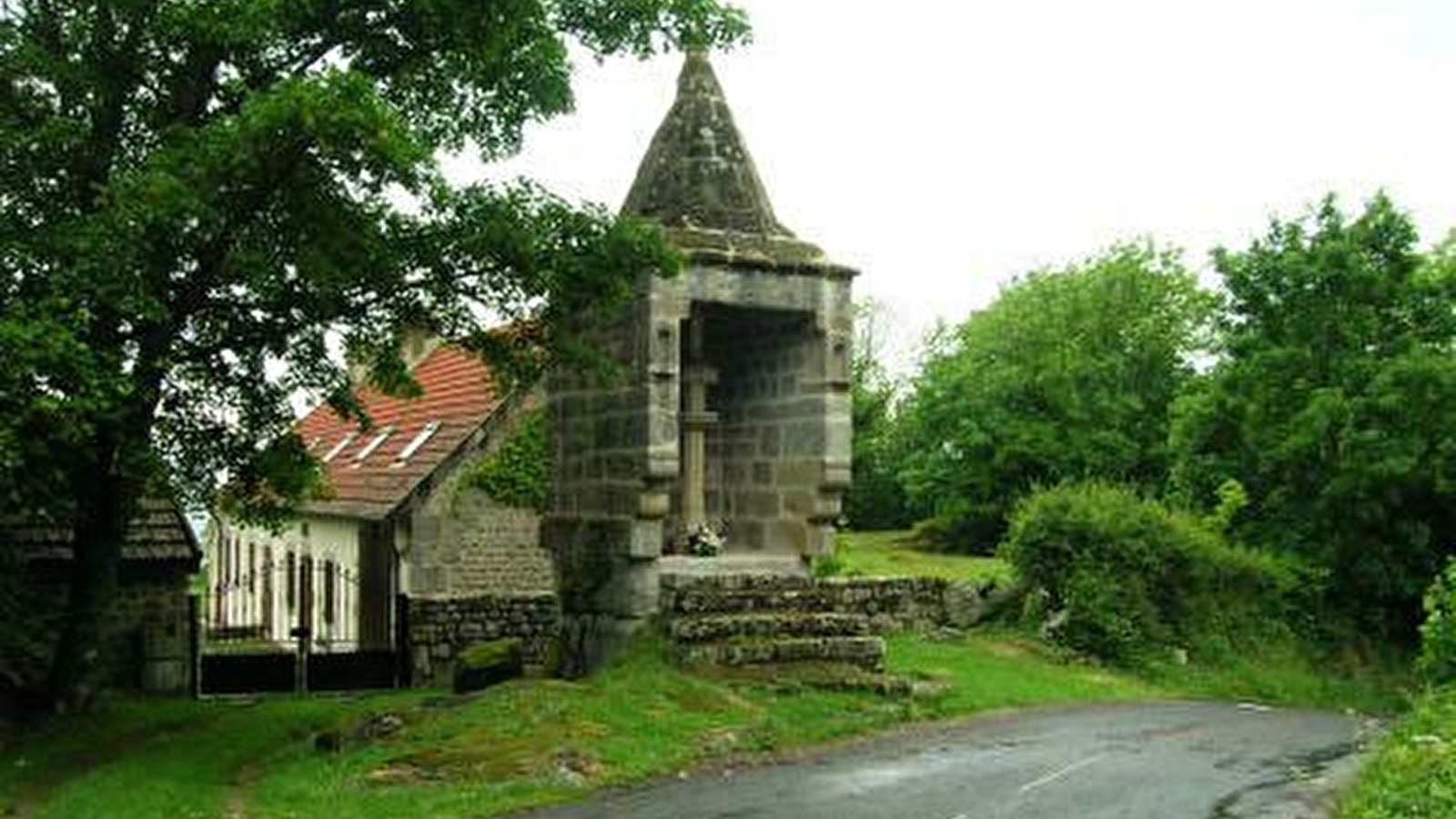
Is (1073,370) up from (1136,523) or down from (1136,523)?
up

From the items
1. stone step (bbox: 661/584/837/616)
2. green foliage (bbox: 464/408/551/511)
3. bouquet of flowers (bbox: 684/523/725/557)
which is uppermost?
green foliage (bbox: 464/408/551/511)

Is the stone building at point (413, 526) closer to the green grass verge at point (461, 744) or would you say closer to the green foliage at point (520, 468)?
the green foliage at point (520, 468)

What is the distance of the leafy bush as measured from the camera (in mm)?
22688

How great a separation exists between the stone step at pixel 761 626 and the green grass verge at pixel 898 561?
10297 mm

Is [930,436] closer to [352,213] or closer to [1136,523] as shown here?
[1136,523]

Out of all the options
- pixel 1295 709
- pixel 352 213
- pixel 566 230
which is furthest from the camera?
pixel 1295 709

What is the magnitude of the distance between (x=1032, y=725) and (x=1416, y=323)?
49.4 feet

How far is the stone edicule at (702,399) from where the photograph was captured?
1648 centimetres

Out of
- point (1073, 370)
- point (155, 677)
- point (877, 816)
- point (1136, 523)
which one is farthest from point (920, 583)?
point (1073, 370)

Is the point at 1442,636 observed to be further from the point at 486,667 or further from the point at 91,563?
the point at 91,563

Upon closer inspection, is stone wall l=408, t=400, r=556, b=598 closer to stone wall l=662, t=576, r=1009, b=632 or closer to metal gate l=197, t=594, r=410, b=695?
metal gate l=197, t=594, r=410, b=695

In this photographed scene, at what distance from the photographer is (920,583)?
76.3ft

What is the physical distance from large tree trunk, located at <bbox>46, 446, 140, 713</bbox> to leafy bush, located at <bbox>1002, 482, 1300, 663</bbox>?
1337 cm

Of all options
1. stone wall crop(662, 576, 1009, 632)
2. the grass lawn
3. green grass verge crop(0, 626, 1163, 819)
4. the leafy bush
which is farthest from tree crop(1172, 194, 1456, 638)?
green grass verge crop(0, 626, 1163, 819)
